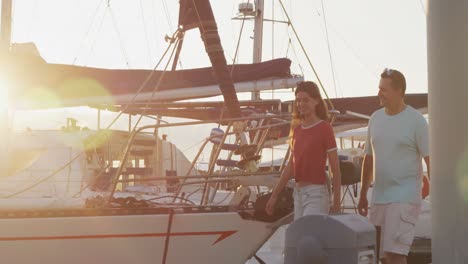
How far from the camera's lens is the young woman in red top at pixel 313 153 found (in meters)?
5.06

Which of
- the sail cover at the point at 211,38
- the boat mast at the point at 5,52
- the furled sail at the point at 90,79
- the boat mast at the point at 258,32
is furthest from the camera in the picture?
the boat mast at the point at 258,32

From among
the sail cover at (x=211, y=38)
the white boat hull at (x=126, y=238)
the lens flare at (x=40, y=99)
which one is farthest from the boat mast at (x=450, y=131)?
the lens flare at (x=40, y=99)

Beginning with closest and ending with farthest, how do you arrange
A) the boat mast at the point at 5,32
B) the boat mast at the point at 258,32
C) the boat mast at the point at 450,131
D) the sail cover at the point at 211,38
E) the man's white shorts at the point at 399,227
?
the boat mast at the point at 450,131 < the man's white shorts at the point at 399,227 < the sail cover at the point at 211,38 < the boat mast at the point at 5,32 < the boat mast at the point at 258,32

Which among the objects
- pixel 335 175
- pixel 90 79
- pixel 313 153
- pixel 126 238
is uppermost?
pixel 90 79

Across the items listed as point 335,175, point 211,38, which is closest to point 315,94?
point 335,175

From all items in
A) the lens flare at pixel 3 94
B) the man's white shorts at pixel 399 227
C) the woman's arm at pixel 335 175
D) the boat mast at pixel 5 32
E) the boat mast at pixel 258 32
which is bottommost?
the man's white shorts at pixel 399 227

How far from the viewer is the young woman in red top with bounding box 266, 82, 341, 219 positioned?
506 cm

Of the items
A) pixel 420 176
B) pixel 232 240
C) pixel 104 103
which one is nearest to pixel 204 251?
pixel 232 240

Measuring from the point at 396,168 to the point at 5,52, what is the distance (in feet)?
22.1

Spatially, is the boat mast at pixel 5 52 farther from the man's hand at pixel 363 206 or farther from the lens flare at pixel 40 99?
the man's hand at pixel 363 206

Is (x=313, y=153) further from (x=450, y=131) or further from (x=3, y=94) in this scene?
(x=3, y=94)

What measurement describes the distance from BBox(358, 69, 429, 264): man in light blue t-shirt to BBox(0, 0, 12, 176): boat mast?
601 centimetres

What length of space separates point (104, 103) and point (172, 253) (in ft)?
13.7

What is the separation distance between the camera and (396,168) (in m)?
4.80
